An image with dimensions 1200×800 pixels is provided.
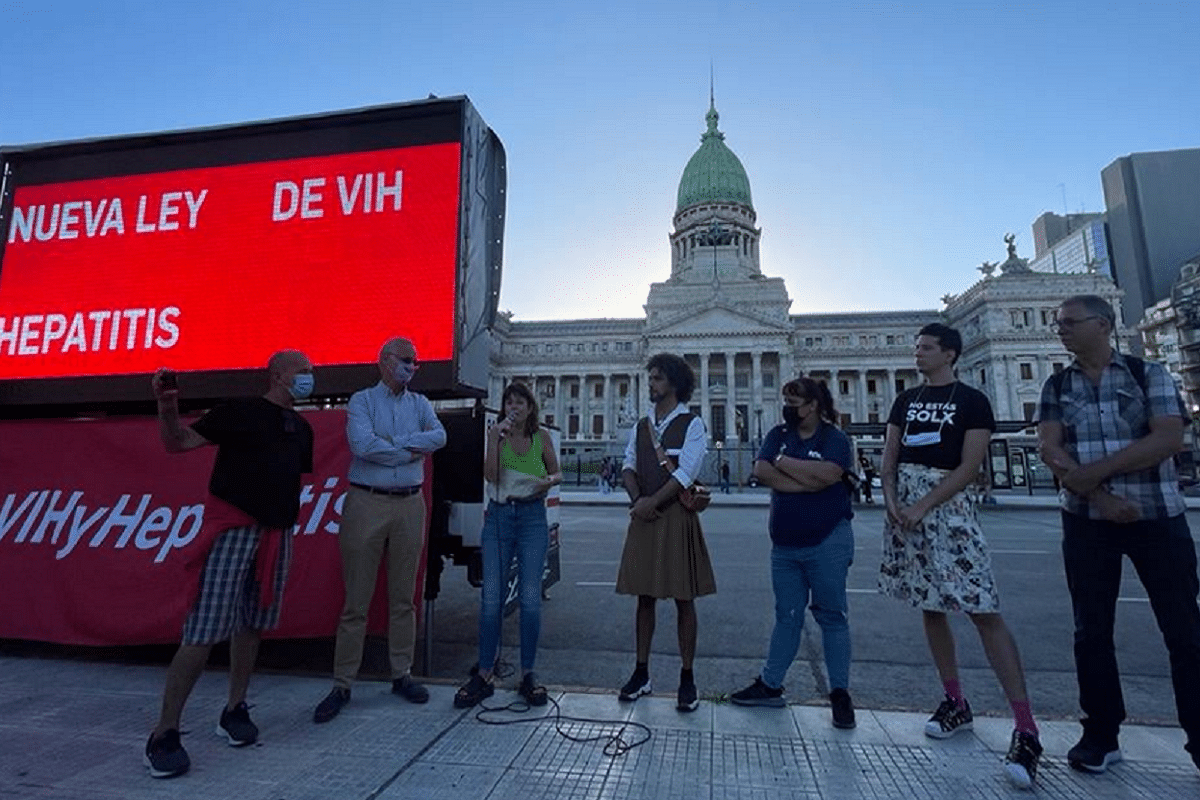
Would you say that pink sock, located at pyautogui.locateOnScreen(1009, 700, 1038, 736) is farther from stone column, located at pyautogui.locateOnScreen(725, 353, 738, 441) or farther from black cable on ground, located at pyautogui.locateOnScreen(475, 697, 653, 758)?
stone column, located at pyautogui.locateOnScreen(725, 353, 738, 441)

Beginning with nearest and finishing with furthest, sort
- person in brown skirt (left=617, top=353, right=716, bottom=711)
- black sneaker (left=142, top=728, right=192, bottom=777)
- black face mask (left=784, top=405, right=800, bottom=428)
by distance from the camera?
black sneaker (left=142, top=728, right=192, bottom=777) < person in brown skirt (left=617, top=353, right=716, bottom=711) < black face mask (left=784, top=405, right=800, bottom=428)

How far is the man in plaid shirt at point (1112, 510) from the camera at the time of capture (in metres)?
2.89

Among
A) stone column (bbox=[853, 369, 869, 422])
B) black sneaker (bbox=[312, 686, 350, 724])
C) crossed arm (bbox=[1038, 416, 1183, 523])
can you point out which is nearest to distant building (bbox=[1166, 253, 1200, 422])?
stone column (bbox=[853, 369, 869, 422])

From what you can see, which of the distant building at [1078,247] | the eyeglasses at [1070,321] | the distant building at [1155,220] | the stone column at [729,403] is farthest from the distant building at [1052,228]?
the eyeglasses at [1070,321]

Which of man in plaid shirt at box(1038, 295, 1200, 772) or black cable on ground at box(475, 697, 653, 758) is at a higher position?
man in plaid shirt at box(1038, 295, 1200, 772)

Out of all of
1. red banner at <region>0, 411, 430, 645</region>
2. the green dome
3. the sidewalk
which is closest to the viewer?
the sidewalk

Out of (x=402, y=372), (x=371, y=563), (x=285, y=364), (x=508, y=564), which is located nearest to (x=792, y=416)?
(x=508, y=564)

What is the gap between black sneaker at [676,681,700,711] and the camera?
361cm

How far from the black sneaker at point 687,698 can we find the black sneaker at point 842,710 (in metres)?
0.82

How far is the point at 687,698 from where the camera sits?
3.61 metres

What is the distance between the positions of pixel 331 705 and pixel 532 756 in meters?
1.37

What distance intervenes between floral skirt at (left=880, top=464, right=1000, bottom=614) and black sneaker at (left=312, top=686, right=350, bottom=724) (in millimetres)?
3449

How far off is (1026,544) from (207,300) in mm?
15484

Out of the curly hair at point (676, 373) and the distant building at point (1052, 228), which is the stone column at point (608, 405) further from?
the distant building at point (1052, 228)
